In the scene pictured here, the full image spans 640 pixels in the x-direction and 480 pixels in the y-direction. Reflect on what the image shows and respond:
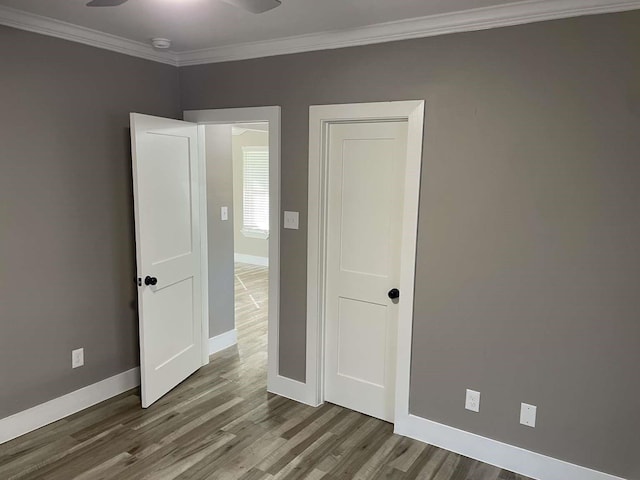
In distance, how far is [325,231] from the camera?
318cm

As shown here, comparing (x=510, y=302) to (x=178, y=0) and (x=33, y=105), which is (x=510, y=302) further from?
(x=33, y=105)

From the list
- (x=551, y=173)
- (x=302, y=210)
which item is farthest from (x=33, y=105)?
(x=551, y=173)

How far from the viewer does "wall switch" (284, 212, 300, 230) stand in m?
3.21

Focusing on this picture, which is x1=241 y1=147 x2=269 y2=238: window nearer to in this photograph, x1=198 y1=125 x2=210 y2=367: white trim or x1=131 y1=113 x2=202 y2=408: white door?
x1=198 y1=125 x2=210 y2=367: white trim

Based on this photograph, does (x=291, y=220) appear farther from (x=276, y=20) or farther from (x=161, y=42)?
(x=161, y=42)

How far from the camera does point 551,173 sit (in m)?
2.36

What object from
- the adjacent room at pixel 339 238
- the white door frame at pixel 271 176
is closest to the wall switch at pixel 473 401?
the adjacent room at pixel 339 238

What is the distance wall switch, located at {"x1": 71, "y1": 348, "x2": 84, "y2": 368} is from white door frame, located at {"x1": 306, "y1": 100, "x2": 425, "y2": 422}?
5.00 ft

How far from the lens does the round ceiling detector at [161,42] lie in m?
3.04

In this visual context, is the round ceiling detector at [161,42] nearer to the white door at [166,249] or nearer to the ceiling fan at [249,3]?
the white door at [166,249]

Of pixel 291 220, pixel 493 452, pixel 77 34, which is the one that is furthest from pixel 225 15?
pixel 493 452

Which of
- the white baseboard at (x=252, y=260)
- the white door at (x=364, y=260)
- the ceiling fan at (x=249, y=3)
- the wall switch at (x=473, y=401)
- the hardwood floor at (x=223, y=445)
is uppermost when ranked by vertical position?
the ceiling fan at (x=249, y=3)

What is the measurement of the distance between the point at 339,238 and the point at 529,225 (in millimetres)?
1206

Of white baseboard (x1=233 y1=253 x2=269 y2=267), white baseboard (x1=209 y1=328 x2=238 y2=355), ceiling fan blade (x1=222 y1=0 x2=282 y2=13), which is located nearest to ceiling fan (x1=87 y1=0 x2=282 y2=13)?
ceiling fan blade (x1=222 y1=0 x2=282 y2=13)
